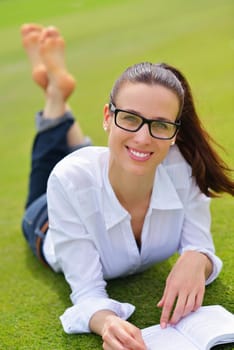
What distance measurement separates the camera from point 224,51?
6.86m

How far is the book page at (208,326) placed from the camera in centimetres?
213

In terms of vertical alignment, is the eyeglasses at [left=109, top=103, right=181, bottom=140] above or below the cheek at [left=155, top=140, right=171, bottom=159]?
above

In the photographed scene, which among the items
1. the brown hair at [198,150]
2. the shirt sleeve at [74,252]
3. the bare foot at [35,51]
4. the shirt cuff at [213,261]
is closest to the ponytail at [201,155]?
the brown hair at [198,150]

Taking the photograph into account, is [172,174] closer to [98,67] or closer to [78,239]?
[78,239]

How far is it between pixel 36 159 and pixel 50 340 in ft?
4.81

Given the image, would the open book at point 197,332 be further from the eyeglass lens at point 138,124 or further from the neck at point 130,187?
the eyeglass lens at point 138,124

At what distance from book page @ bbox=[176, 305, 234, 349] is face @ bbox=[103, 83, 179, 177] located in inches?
21.8

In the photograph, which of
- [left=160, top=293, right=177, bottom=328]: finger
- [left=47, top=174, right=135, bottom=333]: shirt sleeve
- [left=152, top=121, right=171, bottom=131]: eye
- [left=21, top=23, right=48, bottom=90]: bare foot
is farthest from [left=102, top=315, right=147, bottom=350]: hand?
[left=21, top=23, right=48, bottom=90]: bare foot

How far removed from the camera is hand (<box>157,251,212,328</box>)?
2.31 m

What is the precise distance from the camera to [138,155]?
2.34m

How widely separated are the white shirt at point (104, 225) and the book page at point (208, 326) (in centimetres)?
27

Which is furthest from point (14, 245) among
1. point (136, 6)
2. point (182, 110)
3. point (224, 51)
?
point (136, 6)

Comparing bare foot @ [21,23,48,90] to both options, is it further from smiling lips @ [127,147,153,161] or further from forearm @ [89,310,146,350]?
forearm @ [89,310,146,350]

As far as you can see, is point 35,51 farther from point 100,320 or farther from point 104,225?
point 100,320
